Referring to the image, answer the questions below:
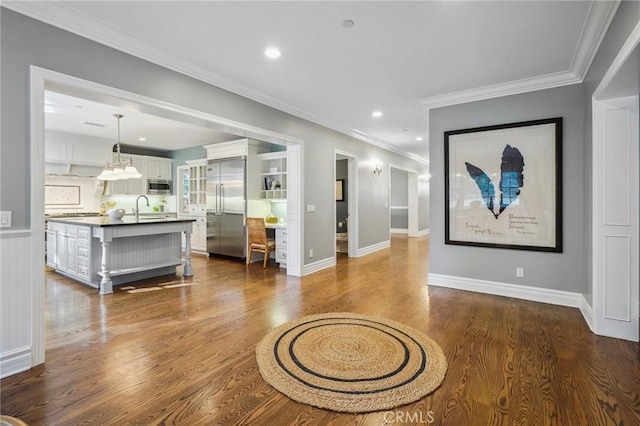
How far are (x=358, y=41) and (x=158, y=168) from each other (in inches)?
283

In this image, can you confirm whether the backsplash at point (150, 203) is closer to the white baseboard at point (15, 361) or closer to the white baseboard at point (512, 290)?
the white baseboard at point (15, 361)

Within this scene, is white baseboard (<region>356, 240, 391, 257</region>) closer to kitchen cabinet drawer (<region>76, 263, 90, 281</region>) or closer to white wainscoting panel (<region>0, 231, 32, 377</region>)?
kitchen cabinet drawer (<region>76, 263, 90, 281</region>)

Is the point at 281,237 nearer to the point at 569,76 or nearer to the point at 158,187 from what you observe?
the point at 158,187

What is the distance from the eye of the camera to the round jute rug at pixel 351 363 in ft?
6.18

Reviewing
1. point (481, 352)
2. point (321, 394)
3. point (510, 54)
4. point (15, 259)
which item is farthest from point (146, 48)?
point (481, 352)

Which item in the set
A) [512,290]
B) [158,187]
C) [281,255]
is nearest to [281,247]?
[281,255]

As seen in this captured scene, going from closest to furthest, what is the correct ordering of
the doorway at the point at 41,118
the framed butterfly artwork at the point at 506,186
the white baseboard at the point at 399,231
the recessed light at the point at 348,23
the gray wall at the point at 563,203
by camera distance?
the doorway at the point at 41,118, the recessed light at the point at 348,23, the gray wall at the point at 563,203, the framed butterfly artwork at the point at 506,186, the white baseboard at the point at 399,231

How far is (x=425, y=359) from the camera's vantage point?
2322mm

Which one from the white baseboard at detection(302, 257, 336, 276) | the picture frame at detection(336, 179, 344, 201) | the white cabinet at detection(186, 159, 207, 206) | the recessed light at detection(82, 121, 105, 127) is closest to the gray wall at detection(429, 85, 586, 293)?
the white baseboard at detection(302, 257, 336, 276)

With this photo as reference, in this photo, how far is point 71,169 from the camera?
6.69 metres

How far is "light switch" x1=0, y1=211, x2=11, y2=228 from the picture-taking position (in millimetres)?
2064

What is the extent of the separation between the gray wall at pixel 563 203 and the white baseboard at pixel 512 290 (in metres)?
0.06

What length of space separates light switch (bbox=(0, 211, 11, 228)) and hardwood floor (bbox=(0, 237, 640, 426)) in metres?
Answer: 1.04

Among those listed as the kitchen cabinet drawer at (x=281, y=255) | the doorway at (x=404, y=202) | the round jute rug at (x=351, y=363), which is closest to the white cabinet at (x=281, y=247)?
the kitchen cabinet drawer at (x=281, y=255)
